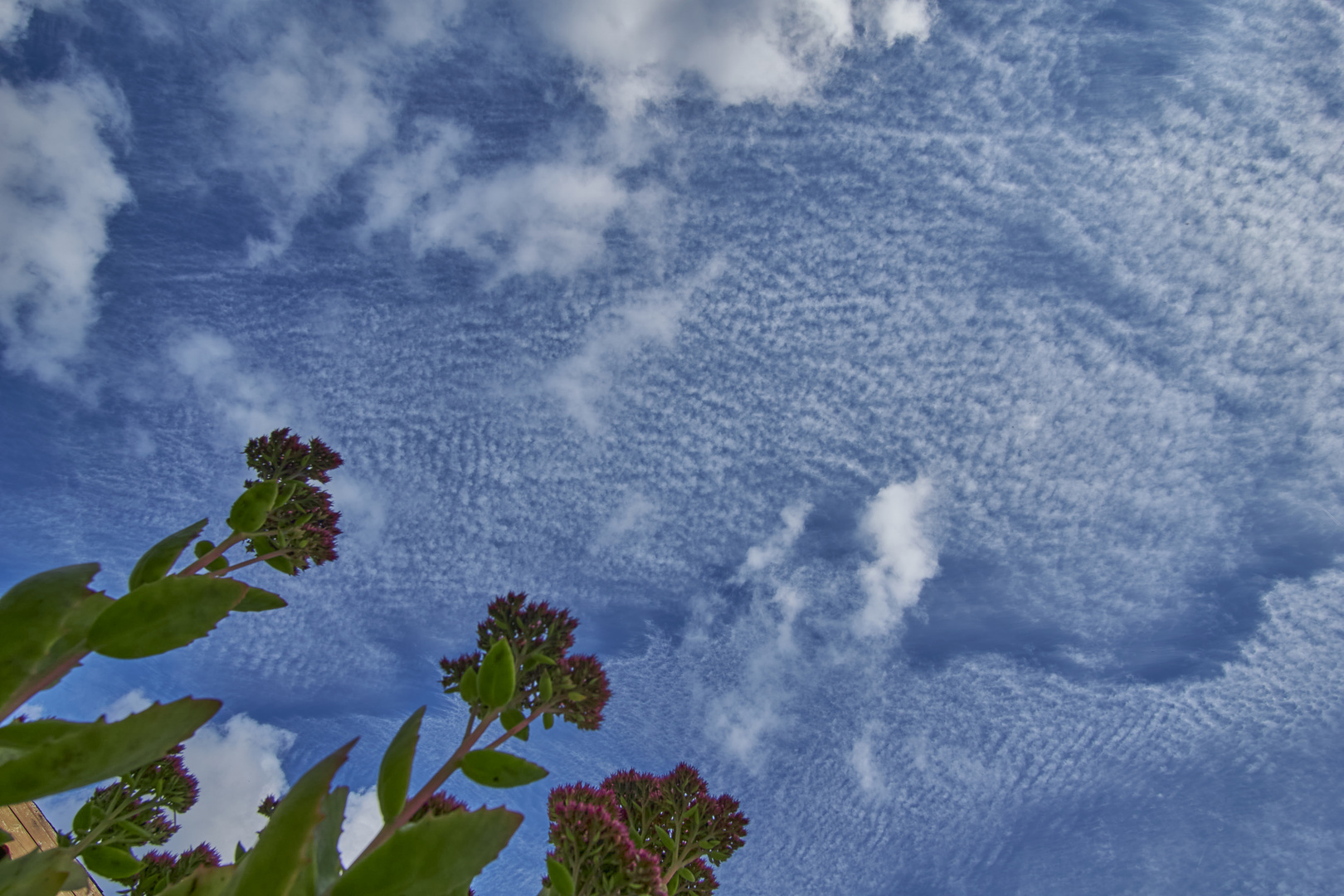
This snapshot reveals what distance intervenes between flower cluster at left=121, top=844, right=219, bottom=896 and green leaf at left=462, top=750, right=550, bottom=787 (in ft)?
16.5

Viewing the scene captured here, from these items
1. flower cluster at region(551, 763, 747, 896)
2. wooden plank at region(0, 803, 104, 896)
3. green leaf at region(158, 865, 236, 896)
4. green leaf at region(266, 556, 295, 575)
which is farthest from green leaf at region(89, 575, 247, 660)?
wooden plank at region(0, 803, 104, 896)

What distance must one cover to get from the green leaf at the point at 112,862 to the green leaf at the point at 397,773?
10.4 ft

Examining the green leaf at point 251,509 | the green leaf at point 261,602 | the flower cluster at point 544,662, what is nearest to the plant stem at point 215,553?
the green leaf at point 251,509

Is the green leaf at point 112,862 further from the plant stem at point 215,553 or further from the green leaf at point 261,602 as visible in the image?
the green leaf at point 261,602

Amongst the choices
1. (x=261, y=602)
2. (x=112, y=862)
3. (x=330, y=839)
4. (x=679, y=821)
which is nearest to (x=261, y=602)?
(x=261, y=602)

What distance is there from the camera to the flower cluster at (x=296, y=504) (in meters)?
3.76

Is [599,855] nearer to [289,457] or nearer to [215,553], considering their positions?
[215,553]

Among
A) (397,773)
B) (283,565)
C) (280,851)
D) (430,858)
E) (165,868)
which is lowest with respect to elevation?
(165,868)

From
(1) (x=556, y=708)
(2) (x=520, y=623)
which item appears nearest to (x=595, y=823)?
(1) (x=556, y=708)

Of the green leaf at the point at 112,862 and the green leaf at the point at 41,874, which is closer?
the green leaf at the point at 41,874

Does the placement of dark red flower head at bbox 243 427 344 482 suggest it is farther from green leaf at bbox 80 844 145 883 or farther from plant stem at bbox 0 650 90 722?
plant stem at bbox 0 650 90 722

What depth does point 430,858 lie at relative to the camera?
1.35 m

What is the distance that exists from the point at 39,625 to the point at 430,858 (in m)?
1.10

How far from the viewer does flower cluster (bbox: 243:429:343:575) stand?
376 cm
